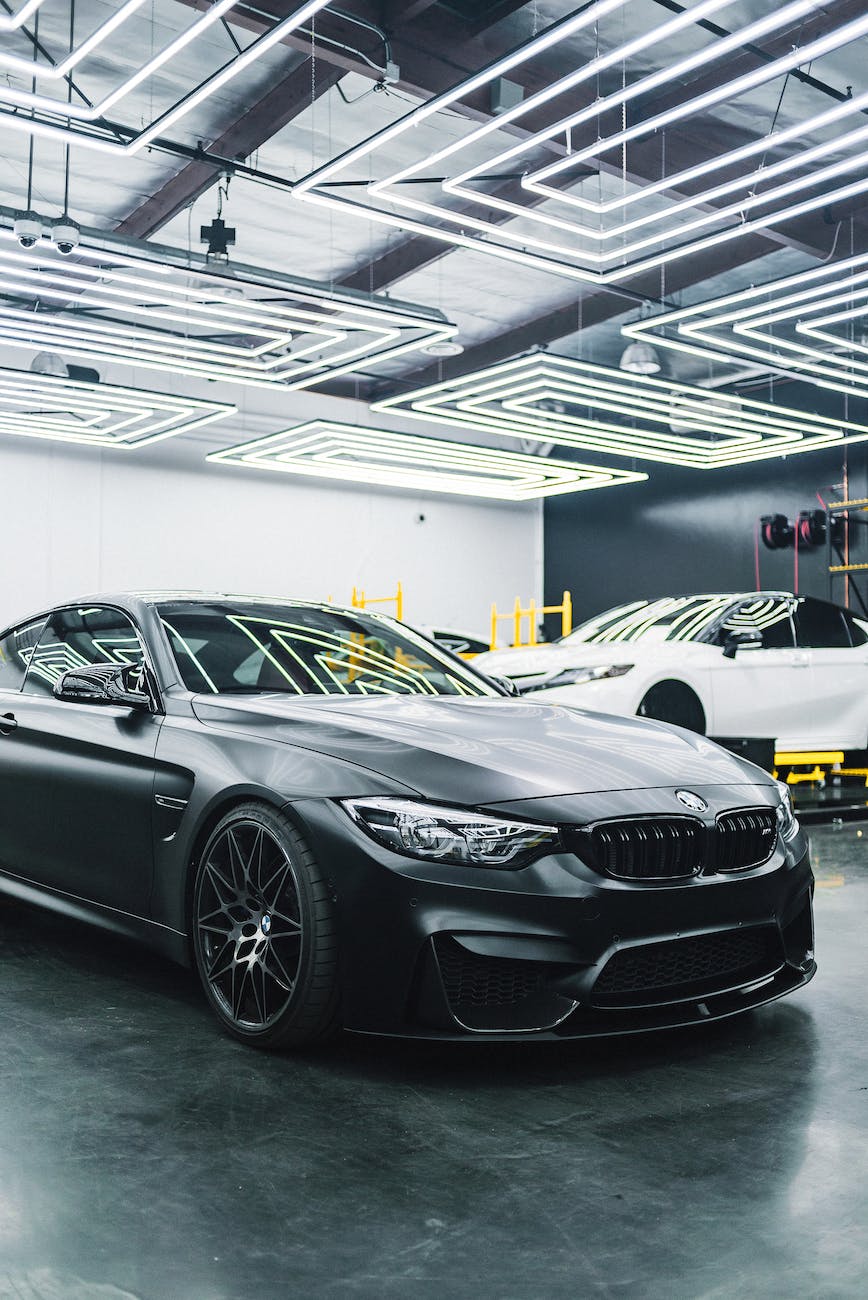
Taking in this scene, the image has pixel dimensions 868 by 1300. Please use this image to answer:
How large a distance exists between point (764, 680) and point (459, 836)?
267 inches

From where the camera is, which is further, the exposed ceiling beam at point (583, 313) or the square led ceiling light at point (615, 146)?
the exposed ceiling beam at point (583, 313)

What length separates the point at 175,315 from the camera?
10.2 meters

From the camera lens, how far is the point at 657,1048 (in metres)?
3.12

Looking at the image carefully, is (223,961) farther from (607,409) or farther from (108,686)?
(607,409)

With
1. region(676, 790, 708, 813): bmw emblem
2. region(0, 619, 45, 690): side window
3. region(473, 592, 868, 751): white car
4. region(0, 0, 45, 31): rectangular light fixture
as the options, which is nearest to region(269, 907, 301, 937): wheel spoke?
region(676, 790, 708, 813): bmw emblem

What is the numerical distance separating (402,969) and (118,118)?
9174mm

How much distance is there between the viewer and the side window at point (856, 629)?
9836mm

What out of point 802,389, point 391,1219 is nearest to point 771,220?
point 391,1219

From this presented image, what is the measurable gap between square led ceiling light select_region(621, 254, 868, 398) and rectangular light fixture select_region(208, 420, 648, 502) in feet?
13.0

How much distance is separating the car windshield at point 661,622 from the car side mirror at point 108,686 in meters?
5.61

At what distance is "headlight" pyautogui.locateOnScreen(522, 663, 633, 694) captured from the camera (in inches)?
323

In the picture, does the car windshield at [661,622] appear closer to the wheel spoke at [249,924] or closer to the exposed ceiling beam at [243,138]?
the exposed ceiling beam at [243,138]

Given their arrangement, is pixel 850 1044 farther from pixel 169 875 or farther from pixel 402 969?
pixel 169 875

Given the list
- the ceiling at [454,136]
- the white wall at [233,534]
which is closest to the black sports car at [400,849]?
the ceiling at [454,136]
